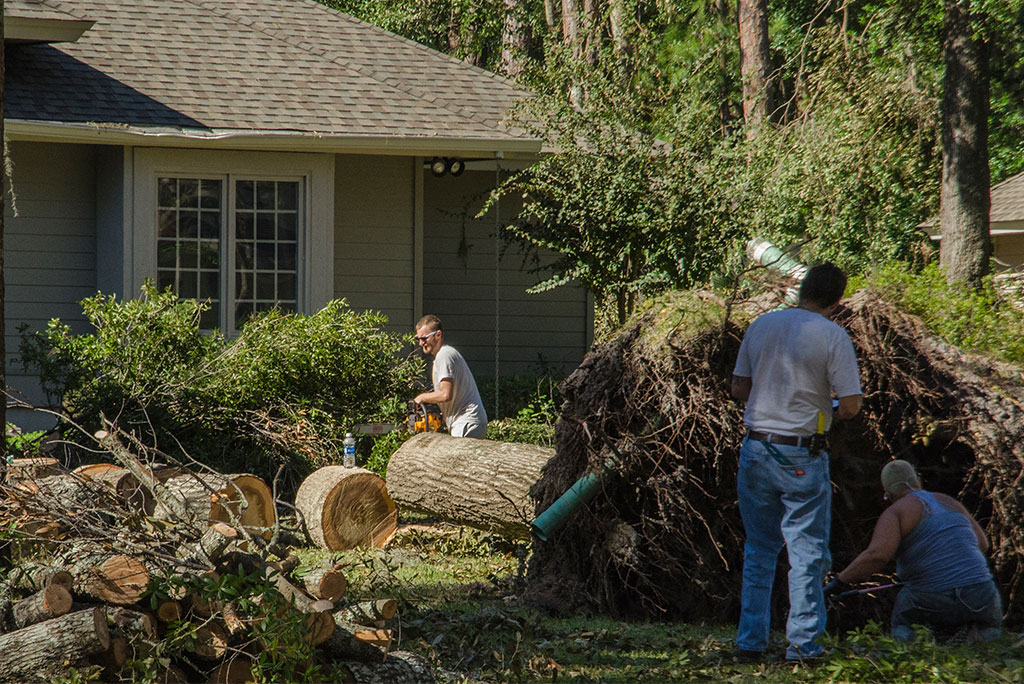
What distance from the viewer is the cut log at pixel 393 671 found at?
16.9ft

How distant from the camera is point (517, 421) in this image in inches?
499

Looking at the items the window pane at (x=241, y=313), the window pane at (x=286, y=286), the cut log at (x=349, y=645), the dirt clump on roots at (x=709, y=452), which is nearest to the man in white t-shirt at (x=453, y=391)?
the dirt clump on roots at (x=709, y=452)

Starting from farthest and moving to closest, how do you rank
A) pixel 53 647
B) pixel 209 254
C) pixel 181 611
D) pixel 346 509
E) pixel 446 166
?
pixel 446 166, pixel 209 254, pixel 346 509, pixel 181 611, pixel 53 647

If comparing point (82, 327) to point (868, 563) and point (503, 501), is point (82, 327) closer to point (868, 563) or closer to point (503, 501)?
point (503, 501)

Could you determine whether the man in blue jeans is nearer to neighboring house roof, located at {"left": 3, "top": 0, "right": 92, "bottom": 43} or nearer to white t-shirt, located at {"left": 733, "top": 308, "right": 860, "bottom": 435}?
white t-shirt, located at {"left": 733, "top": 308, "right": 860, "bottom": 435}

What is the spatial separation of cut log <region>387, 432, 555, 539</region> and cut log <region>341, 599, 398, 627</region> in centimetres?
265

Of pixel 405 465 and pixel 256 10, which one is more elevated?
pixel 256 10

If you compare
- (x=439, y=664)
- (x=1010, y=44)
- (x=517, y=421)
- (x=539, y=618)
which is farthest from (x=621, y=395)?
(x=1010, y=44)

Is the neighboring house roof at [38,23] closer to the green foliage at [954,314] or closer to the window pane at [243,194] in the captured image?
the window pane at [243,194]

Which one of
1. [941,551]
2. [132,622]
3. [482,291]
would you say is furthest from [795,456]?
[482,291]

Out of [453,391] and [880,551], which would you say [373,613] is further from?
[453,391]

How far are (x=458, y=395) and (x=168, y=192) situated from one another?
4452 mm

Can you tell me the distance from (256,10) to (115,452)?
1061 cm

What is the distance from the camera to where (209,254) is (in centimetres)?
1233
